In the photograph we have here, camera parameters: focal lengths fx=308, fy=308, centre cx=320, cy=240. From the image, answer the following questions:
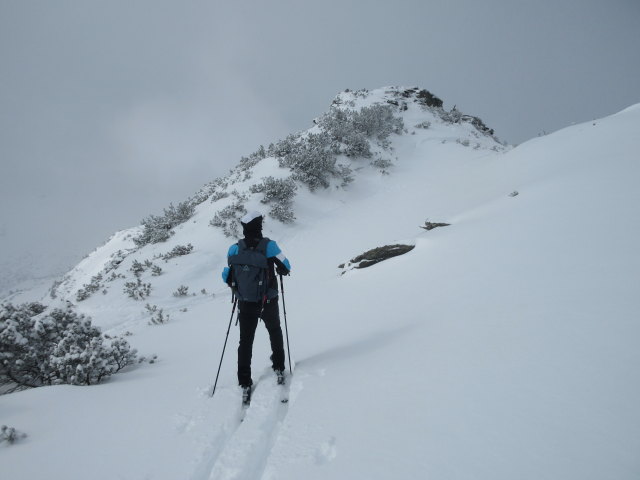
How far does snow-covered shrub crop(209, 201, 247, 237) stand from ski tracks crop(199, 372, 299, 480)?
10.7m

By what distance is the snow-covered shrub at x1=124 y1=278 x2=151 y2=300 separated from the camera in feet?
34.9

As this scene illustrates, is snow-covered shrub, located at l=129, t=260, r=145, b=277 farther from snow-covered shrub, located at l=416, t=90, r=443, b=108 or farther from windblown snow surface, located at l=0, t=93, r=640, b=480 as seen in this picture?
→ snow-covered shrub, located at l=416, t=90, r=443, b=108

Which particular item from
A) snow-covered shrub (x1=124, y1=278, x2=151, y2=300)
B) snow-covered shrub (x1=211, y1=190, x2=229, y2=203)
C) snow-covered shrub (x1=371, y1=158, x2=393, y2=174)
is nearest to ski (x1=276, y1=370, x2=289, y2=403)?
snow-covered shrub (x1=124, y1=278, x2=151, y2=300)

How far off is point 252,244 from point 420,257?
468 centimetres

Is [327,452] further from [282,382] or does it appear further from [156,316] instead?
[156,316]

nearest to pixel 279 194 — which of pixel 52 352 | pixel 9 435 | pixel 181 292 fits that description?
pixel 181 292

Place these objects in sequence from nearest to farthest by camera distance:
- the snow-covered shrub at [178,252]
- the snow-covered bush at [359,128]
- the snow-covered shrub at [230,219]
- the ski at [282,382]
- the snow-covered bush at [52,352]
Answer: the ski at [282,382] < the snow-covered bush at [52,352] < the snow-covered shrub at [178,252] < the snow-covered shrub at [230,219] < the snow-covered bush at [359,128]

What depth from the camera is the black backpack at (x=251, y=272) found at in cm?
422

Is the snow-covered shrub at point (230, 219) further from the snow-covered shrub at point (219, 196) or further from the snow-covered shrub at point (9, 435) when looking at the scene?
the snow-covered shrub at point (9, 435)

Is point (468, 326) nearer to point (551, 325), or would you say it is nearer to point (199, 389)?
point (551, 325)

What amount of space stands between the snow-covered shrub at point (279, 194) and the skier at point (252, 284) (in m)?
11.8

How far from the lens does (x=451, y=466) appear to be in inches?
81.7

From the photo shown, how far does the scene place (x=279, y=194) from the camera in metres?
17.1

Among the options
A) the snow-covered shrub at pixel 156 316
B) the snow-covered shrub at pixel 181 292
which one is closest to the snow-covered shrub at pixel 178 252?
the snow-covered shrub at pixel 181 292
